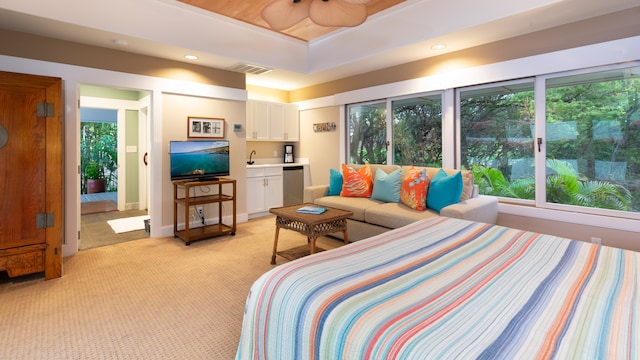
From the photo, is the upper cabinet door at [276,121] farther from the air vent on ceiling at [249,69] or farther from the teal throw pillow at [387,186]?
the teal throw pillow at [387,186]

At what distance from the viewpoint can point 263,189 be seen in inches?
210

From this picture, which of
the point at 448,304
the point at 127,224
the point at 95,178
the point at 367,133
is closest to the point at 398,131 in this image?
the point at 367,133

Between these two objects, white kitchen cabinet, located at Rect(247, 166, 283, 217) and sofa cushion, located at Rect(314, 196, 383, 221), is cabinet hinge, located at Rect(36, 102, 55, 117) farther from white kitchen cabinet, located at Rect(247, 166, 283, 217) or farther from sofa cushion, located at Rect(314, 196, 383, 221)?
sofa cushion, located at Rect(314, 196, 383, 221)

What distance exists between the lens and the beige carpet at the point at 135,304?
1869 mm

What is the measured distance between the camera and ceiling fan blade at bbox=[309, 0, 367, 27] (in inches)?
89.7

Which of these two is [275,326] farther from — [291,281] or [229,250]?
[229,250]

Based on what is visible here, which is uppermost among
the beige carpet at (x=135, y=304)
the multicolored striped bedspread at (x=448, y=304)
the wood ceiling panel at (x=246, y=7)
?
the wood ceiling panel at (x=246, y=7)

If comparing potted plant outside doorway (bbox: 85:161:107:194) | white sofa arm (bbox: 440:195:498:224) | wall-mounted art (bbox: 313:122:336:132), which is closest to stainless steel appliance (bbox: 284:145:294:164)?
wall-mounted art (bbox: 313:122:336:132)

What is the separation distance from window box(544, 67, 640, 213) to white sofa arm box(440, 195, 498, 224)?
0.54 m

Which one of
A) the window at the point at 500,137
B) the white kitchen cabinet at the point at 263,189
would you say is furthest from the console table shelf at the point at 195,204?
the window at the point at 500,137

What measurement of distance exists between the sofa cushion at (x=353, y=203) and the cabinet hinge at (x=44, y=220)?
270 cm

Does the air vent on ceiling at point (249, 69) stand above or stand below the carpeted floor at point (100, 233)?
above

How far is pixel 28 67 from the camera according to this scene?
3203 millimetres

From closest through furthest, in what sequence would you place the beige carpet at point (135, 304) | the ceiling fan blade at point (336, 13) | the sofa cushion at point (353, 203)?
the beige carpet at point (135, 304), the ceiling fan blade at point (336, 13), the sofa cushion at point (353, 203)
